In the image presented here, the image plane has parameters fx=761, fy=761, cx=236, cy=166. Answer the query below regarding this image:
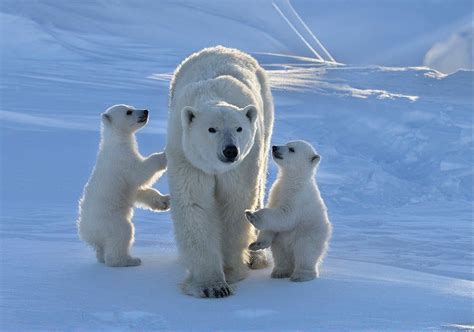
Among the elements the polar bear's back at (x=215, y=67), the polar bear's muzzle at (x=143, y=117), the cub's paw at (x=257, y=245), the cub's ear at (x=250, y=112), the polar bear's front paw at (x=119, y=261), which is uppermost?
the polar bear's back at (x=215, y=67)

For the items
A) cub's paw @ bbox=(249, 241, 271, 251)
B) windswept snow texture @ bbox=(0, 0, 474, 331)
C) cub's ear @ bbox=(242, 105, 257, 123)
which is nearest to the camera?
windswept snow texture @ bbox=(0, 0, 474, 331)

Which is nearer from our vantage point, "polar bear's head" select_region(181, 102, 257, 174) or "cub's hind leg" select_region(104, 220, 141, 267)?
"polar bear's head" select_region(181, 102, 257, 174)

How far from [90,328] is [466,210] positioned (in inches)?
183

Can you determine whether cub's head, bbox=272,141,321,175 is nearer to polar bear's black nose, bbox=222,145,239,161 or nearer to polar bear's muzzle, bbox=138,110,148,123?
polar bear's black nose, bbox=222,145,239,161

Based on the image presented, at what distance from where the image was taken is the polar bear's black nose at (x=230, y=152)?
377 centimetres

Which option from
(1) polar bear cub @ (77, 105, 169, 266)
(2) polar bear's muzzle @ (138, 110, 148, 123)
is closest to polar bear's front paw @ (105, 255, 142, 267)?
(1) polar bear cub @ (77, 105, 169, 266)

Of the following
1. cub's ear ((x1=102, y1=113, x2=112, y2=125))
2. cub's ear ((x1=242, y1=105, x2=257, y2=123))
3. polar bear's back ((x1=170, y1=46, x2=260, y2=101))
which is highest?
polar bear's back ((x1=170, y1=46, x2=260, y2=101))

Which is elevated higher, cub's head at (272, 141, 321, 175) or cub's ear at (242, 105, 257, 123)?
cub's ear at (242, 105, 257, 123)

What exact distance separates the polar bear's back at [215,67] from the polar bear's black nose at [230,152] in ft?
3.50

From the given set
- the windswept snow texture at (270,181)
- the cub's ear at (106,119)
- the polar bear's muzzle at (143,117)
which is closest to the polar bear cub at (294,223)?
the windswept snow texture at (270,181)

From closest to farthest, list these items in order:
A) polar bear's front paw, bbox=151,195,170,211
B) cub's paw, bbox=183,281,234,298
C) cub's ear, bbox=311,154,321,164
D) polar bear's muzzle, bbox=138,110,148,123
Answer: cub's paw, bbox=183,281,234,298 → cub's ear, bbox=311,154,321,164 → polar bear's front paw, bbox=151,195,170,211 → polar bear's muzzle, bbox=138,110,148,123

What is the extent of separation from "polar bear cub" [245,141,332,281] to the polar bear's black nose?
45 centimetres

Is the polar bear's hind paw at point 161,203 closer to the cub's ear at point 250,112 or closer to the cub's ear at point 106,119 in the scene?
the cub's ear at point 106,119

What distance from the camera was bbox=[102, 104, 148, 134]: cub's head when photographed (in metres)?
4.79
